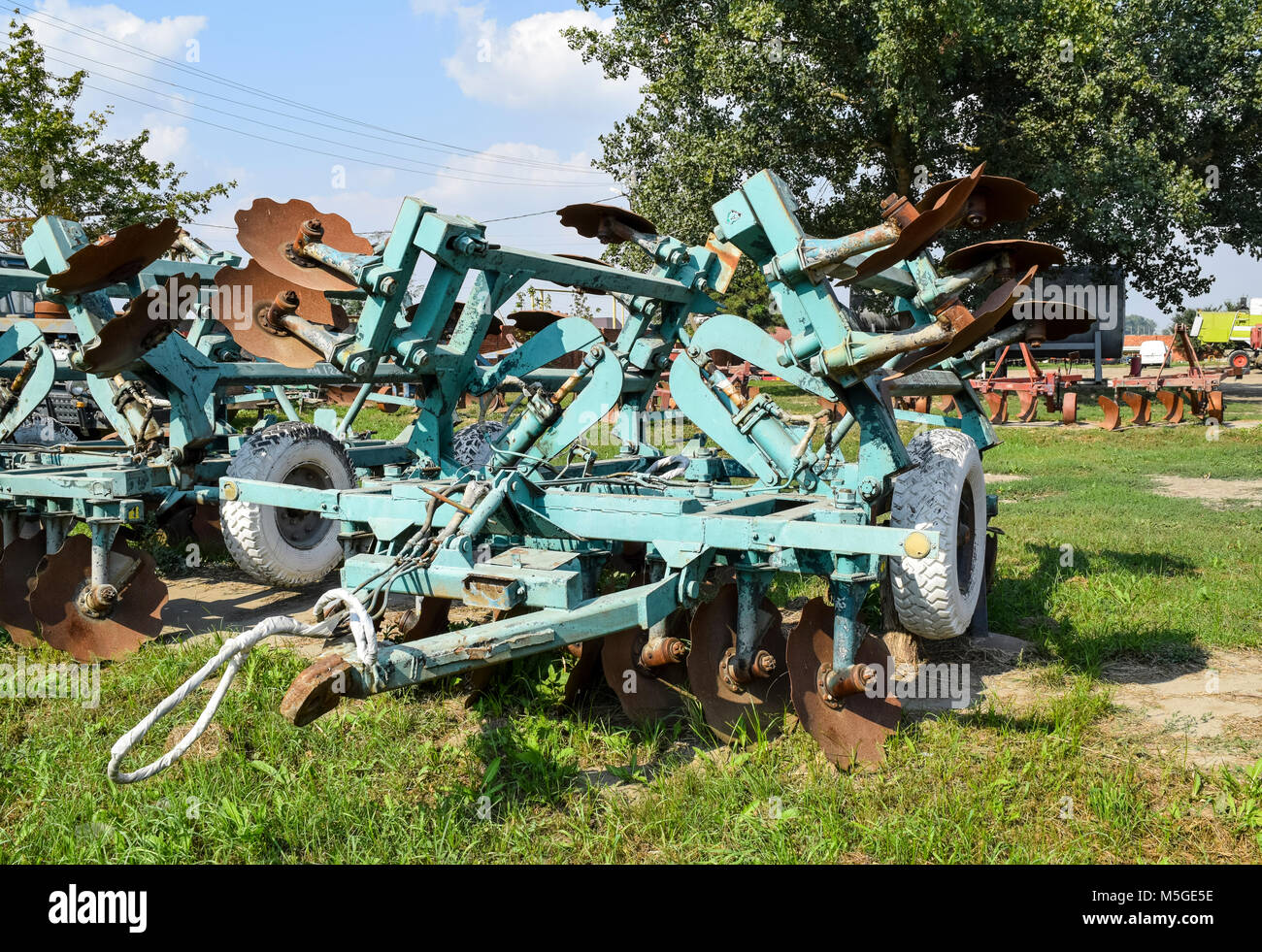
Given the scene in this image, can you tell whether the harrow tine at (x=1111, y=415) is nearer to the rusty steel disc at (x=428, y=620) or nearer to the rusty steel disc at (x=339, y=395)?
the rusty steel disc at (x=339, y=395)

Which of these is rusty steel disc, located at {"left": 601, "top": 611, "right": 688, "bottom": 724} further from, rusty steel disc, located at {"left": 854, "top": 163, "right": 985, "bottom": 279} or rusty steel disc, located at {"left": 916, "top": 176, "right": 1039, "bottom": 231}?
rusty steel disc, located at {"left": 916, "top": 176, "right": 1039, "bottom": 231}

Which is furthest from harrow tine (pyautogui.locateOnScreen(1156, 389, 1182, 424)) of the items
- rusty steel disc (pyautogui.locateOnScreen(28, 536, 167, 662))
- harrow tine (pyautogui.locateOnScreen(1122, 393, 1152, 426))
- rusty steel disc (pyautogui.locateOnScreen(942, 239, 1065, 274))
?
rusty steel disc (pyautogui.locateOnScreen(28, 536, 167, 662))

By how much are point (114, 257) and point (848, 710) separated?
14.3 ft

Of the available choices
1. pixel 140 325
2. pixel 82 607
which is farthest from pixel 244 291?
pixel 82 607

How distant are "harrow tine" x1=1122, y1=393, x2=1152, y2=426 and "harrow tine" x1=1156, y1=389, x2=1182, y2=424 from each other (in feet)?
0.83

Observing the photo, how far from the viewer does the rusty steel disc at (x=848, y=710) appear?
3764mm

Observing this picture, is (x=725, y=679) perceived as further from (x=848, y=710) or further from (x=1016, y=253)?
(x=1016, y=253)

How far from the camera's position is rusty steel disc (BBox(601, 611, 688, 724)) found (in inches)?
164

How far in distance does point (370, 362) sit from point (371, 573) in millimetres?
1611

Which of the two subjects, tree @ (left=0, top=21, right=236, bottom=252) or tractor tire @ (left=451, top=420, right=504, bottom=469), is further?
tree @ (left=0, top=21, right=236, bottom=252)

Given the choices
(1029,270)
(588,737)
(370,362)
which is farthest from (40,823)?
(1029,270)

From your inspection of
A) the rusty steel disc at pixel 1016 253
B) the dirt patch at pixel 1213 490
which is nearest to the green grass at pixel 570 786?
the rusty steel disc at pixel 1016 253

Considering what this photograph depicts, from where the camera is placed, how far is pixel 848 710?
3.80 meters
